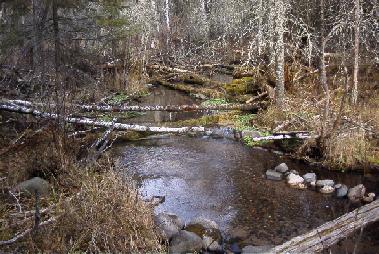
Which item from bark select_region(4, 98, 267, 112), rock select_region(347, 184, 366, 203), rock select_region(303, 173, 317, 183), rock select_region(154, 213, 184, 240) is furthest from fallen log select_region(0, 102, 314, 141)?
rock select_region(154, 213, 184, 240)

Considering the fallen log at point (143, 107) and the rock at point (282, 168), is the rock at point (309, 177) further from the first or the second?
the fallen log at point (143, 107)

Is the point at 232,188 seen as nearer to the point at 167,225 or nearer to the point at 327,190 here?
the point at 327,190

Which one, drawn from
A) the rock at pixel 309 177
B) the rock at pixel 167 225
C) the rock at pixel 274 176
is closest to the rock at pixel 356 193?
the rock at pixel 309 177

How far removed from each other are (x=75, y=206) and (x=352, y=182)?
5.44 metres

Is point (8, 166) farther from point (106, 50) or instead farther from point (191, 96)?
point (106, 50)

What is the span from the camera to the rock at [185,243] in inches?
237

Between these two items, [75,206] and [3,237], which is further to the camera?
[75,206]

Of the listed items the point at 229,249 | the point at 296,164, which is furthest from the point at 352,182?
the point at 229,249

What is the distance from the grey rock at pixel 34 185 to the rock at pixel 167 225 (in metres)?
1.80

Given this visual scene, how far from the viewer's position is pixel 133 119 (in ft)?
45.2

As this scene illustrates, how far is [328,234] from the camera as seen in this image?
5.82 meters

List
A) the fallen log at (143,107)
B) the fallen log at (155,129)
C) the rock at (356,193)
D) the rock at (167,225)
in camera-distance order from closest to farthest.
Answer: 1. the rock at (167,225)
2. the rock at (356,193)
3. the fallen log at (155,129)
4. the fallen log at (143,107)

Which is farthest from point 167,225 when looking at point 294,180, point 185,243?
point 294,180

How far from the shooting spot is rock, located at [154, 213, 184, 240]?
6.28 metres
